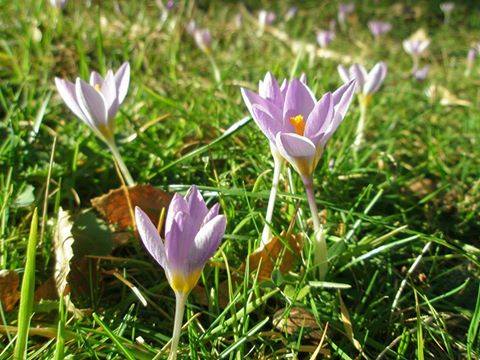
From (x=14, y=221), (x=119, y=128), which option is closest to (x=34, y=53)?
(x=119, y=128)

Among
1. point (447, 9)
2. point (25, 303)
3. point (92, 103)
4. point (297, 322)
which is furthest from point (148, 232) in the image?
point (447, 9)

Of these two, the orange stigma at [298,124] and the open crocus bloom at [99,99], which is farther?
the open crocus bloom at [99,99]

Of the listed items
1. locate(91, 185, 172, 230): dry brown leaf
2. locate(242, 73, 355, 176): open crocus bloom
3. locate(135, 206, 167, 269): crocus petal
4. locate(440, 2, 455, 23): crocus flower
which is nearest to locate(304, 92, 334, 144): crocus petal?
locate(242, 73, 355, 176): open crocus bloom

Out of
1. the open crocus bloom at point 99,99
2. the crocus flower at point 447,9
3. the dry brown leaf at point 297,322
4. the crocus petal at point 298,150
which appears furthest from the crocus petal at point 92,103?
the crocus flower at point 447,9

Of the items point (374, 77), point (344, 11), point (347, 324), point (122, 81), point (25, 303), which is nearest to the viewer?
point (25, 303)

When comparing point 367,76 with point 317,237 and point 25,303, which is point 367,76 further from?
point 25,303

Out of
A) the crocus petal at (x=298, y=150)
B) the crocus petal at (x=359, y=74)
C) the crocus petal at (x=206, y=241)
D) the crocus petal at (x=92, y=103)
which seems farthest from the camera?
the crocus petal at (x=359, y=74)

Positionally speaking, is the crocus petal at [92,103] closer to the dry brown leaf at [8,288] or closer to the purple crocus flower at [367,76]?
the dry brown leaf at [8,288]
